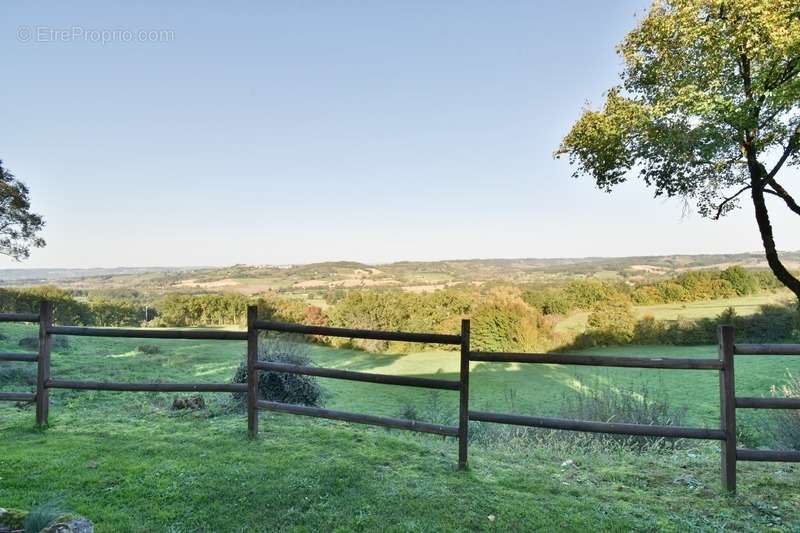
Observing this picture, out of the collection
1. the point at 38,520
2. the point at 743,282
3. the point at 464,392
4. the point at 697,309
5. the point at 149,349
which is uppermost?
the point at 743,282

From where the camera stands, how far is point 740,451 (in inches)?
129

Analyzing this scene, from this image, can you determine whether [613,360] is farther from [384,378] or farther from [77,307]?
[77,307]

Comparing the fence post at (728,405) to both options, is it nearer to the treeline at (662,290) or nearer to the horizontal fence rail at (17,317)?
the horizontal fence rail at (17,317)

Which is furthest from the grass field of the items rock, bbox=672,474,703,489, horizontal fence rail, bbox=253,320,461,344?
horizontal fence rail, bbox=253,320,461,344

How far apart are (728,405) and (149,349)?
14.3m

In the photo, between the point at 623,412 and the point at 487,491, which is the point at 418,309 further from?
the point at 487,491

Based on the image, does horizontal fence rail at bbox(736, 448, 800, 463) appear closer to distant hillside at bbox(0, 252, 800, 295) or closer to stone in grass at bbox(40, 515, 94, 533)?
stone in grass at bbox(40, 515, 94, 533)

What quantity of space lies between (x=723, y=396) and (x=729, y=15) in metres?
6.80

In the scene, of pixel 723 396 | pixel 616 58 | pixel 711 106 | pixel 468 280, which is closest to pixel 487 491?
pixel 723 396

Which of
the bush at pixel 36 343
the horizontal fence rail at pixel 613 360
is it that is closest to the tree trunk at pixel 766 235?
the horizontal fence rail at pixel 613 360

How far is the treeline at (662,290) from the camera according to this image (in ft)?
51.8

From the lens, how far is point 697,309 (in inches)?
595

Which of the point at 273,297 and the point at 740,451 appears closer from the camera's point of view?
the point at 740,451

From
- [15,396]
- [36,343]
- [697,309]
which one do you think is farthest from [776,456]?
[697,309]
